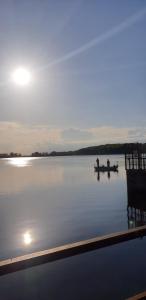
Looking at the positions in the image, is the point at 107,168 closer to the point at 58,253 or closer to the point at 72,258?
the point at 72,258

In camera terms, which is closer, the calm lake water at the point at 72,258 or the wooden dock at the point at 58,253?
the wooden dock at the point at 58,253

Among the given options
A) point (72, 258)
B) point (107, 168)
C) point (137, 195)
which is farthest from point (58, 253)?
point (107, 168)

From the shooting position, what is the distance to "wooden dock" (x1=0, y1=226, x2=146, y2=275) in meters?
2.45

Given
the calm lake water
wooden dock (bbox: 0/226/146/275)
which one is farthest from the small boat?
wooden dock (bbox: 0/226/146/275)

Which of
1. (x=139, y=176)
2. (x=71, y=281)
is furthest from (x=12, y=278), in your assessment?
(x=139, y=176)

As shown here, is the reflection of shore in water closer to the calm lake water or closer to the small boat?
the calm lake water

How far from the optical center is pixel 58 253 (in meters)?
2.69

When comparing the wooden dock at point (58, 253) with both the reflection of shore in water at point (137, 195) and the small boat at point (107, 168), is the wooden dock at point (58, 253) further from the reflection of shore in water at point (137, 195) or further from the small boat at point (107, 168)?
the small boat at point (107, 168)

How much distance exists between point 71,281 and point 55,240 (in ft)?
25.8

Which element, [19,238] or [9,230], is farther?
[9,230]

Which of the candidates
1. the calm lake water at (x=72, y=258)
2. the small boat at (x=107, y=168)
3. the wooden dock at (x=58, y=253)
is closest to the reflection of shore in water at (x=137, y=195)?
the calm lake water at (x=72, y=258)

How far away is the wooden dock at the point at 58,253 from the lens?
245cm

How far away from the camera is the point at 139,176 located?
1248 inches

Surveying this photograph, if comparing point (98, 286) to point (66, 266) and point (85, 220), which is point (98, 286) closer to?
point (66, 266)
